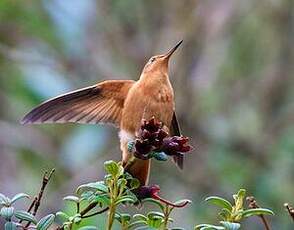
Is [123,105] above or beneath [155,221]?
above

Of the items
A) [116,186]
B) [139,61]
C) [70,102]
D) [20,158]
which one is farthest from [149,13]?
[116,186]

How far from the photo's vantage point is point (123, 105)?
181 cm

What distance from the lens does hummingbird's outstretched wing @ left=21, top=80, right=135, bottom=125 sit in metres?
1.80

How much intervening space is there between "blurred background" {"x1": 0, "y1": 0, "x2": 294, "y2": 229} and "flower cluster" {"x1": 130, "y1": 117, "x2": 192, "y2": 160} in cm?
276

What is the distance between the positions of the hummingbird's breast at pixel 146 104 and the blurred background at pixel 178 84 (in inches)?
84.8

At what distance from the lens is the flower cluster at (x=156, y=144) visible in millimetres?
1084

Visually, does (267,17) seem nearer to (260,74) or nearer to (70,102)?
(260,74)

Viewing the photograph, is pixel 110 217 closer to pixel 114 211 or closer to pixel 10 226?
pixel 114 211

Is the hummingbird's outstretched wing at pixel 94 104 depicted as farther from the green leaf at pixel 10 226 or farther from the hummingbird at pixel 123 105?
the green leaf at pixel 10 226

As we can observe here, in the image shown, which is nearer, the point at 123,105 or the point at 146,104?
the point at 146,104

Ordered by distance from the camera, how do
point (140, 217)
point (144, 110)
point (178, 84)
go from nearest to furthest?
1. point (140, 217)
2. point (144, 110)
3. point (178, 84)

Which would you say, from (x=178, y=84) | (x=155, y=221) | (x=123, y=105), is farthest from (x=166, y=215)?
(x=178, y=84)

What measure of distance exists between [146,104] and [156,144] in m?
0.59

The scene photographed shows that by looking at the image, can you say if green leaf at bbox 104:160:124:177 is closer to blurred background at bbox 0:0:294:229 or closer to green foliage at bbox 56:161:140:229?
green foliage at bbox 56:161:140:229
